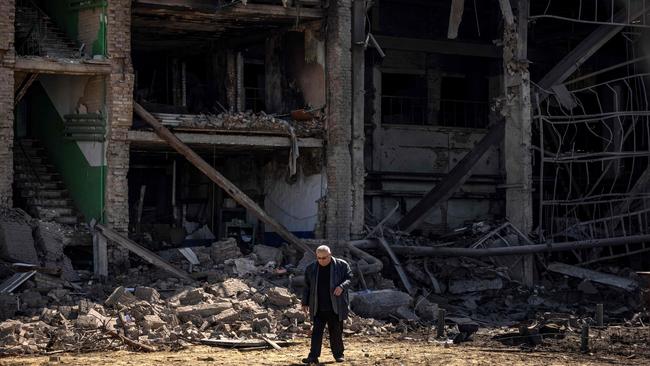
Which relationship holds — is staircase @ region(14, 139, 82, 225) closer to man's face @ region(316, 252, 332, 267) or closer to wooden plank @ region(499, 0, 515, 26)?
man's face @ region(316, 252, 332, 267)

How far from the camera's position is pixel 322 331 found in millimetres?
16016

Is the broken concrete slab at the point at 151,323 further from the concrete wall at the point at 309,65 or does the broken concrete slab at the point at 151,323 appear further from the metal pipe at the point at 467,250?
the concrete wall at the point at 309,65

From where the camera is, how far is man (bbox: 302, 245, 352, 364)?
15.8 metres

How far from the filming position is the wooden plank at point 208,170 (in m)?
23.3

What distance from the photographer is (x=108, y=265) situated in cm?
2266

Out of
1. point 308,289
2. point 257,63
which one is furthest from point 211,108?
point 308,289

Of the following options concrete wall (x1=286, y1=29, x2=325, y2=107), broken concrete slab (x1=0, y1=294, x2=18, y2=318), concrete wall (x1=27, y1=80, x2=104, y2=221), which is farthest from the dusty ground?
concrete wall (x1=286, y1=29, x2=325, y2=107)

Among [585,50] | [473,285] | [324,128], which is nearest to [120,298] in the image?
[324,128]

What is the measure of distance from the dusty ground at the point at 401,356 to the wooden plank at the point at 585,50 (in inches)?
359

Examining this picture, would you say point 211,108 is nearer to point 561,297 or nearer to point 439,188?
point 439,188

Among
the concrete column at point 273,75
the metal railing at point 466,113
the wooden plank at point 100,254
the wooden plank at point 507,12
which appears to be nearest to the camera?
the wooden plank at point 100,254

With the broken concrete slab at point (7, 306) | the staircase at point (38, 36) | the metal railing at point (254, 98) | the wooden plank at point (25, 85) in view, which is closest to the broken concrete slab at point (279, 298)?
the broken concrete slab at point (7, 306)

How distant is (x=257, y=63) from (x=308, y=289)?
13.6m

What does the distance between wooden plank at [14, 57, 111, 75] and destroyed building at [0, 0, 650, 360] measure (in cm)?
A: 4
